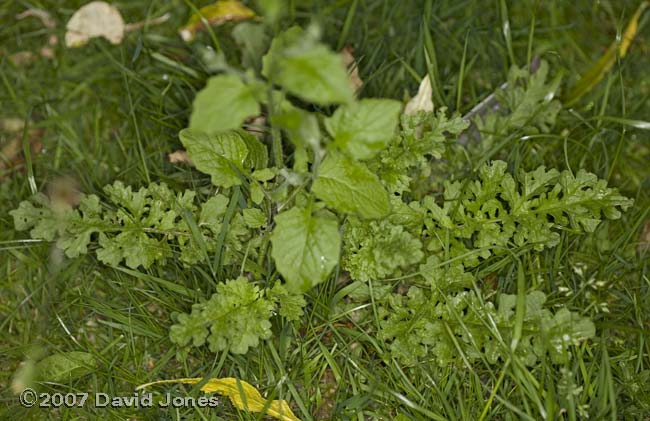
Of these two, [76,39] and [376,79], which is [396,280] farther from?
[76,39]

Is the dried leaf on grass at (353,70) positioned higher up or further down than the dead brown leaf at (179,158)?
higher up

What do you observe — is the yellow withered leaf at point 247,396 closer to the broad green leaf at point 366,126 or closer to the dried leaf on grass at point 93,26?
the broad green leaf at point 366,126

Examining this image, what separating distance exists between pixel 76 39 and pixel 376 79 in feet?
4.41

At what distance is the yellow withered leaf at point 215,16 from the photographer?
3.03 m

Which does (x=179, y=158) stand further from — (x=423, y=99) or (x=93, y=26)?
(x=423, y=99)

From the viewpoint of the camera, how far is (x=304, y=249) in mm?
2021

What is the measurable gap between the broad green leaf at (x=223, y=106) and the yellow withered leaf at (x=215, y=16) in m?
1.40

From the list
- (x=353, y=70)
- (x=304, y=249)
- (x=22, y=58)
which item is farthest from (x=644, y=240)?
(x=22, y=58)

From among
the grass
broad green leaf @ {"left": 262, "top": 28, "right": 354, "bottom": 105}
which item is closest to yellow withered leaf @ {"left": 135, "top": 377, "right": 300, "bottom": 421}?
the grass

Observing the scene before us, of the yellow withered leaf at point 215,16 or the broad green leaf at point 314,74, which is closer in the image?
the broad green leaf at point 314,74

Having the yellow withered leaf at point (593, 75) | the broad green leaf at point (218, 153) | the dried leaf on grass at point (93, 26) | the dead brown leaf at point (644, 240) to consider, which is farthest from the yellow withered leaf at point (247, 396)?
the yellow withered leaf at point (593, 75)

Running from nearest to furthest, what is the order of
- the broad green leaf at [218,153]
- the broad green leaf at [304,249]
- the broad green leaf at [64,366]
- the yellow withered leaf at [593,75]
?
the broad green leaf at [304,249] < the broad green leaf at [218,153] < the broad green leaf at [64,366] < the yellow withered leaf at [593,75]

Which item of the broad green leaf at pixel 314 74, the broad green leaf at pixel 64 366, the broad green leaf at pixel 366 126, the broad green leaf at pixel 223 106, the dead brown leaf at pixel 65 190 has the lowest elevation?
the broad green leaf at pixel 64 366

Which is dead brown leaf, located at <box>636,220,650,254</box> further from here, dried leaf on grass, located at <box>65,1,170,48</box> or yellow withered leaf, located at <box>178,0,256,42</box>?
dried leaf on grass, located at <box>65,1,170,48</box>
